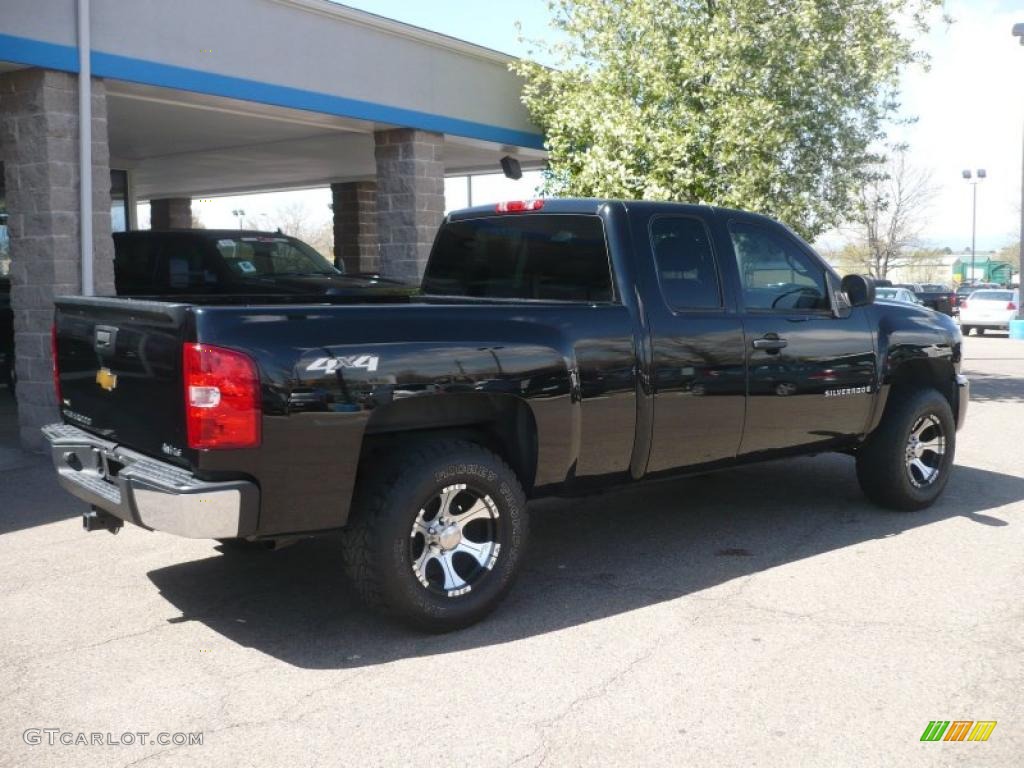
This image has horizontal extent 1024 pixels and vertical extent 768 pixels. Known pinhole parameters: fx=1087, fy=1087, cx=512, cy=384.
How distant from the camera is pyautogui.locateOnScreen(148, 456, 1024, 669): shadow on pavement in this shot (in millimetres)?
4879

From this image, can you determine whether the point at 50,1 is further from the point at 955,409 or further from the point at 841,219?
the point at 841,219

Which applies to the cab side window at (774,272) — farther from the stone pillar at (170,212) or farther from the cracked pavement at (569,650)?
the stone pillar at (170,212)

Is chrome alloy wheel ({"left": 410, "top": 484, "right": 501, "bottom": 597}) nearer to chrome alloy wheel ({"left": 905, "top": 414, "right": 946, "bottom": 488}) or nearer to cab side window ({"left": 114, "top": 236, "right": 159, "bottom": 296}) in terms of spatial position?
chrome alloy wheel ({"left": 905, "top": 414, "right": 946, "bottom": 488})

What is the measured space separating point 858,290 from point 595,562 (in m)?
2.32

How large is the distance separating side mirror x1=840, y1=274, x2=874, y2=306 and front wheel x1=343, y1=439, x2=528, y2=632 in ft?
9.01

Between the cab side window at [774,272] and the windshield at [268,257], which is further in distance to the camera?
the windshield at [268,257]

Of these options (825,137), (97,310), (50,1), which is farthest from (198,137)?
(97,310)

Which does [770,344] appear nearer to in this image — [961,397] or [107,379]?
[961,397]

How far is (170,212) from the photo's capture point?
86.0ft

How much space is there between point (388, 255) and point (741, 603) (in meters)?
8.72

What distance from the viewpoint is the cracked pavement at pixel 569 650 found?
3758 mm

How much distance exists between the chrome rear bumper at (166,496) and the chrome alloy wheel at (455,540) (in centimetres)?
81

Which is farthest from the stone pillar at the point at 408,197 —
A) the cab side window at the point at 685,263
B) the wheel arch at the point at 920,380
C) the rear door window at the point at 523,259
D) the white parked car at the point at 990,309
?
the white parked car at the point at 990,309

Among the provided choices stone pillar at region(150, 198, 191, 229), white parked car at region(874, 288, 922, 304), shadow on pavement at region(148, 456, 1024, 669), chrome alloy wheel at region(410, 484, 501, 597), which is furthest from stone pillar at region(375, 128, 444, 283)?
white parked car at region(874, 288, 922, 304)
